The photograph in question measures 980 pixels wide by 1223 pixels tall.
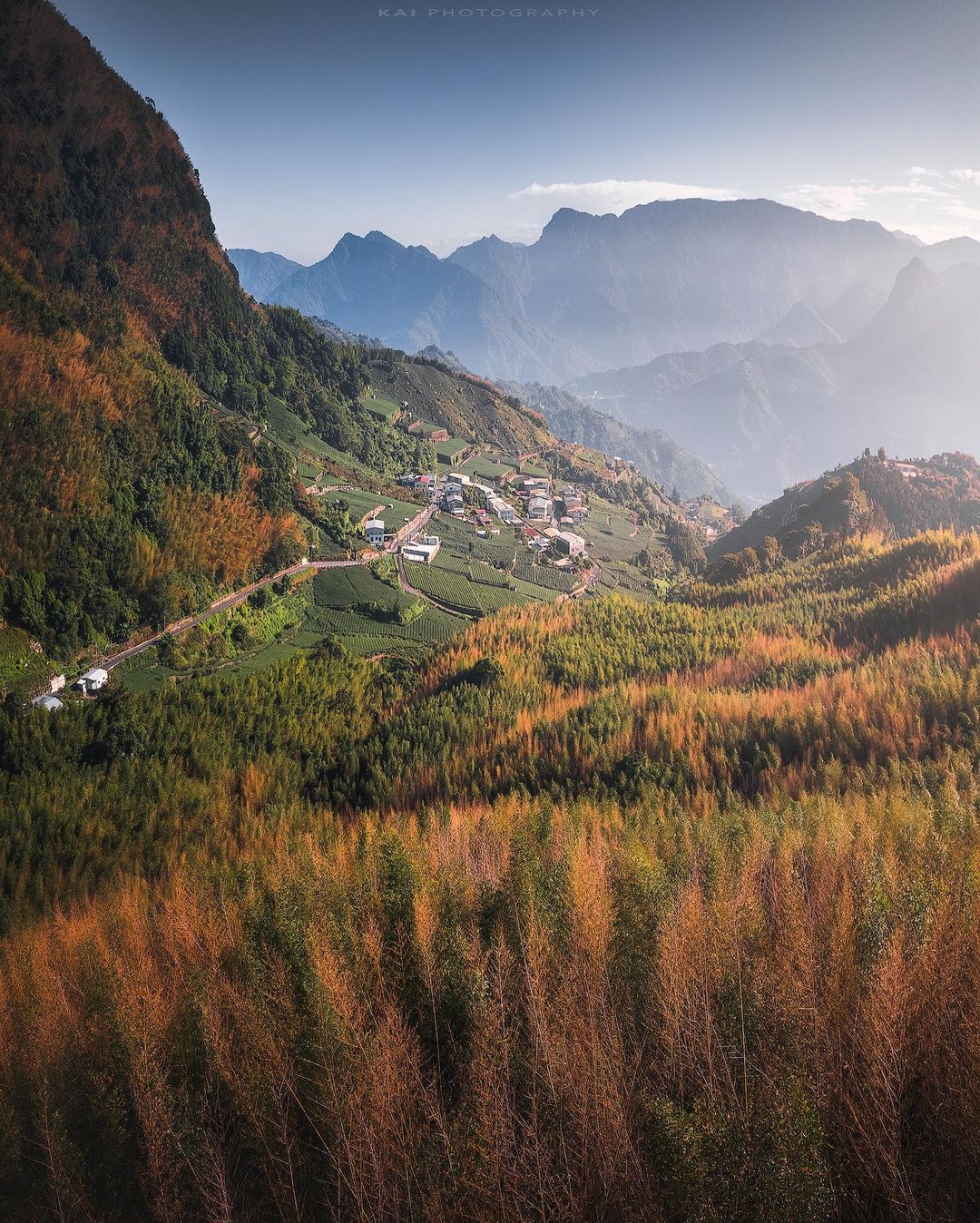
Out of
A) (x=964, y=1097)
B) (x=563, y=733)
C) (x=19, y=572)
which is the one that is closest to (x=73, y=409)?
(x=19, y=572)

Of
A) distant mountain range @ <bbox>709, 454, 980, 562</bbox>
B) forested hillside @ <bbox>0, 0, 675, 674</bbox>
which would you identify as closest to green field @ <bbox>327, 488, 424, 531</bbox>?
forested hillside @ <bbox>0, 0, 675, 674</bbox>

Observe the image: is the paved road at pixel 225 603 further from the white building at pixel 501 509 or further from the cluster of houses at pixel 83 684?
the white building at pixel 501 509

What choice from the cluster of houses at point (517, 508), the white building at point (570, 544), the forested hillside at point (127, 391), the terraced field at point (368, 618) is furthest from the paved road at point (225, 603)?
the white building at point (570, 544)

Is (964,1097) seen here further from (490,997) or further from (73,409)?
(73,409)

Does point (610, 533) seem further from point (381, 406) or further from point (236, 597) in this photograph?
point (236, 597)

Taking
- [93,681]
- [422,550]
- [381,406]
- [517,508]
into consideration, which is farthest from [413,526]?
[381,406]

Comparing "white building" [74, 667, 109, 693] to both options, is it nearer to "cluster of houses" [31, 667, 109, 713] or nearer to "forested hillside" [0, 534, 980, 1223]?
"cluster of houses" [31, 667, 109, 713]
